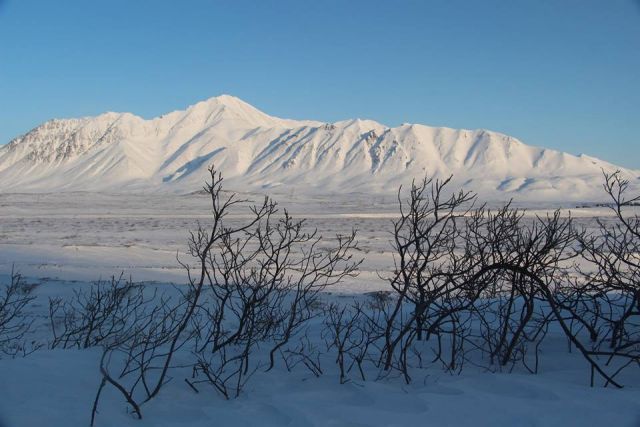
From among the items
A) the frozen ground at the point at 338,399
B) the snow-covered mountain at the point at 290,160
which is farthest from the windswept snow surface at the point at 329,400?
the snow-covered mountain at the point at 290,160

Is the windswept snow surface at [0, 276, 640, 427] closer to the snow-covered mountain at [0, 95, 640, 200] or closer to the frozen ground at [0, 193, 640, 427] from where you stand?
the frozen ground at [0, 193, 640, 427]

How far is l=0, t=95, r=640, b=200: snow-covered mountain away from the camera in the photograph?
99438 millimetres

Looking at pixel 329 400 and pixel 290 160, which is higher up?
pixel 290 160

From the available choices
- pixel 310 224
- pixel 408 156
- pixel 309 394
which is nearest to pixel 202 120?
pixel 408 156

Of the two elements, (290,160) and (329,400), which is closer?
(329,400)

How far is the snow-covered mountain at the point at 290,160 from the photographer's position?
326ft

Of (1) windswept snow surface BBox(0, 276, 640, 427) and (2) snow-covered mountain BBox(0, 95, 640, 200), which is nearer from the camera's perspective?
(1) windswept snow surface BBox(0, 276, 640, 427)

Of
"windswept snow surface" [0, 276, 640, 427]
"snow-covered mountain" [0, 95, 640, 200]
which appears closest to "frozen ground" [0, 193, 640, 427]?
"windswept snow surface" [0, 276, 640, 427]

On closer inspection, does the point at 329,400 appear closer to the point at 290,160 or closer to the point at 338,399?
the point at 338,399

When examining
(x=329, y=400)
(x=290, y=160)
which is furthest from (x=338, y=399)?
(x=290, y=160)

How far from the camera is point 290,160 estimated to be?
114938 millimetres

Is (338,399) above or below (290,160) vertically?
below

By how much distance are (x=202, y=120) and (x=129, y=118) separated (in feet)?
65.6

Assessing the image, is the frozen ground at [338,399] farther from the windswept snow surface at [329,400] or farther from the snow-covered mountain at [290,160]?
the snow-covered mountain at [290,160]
